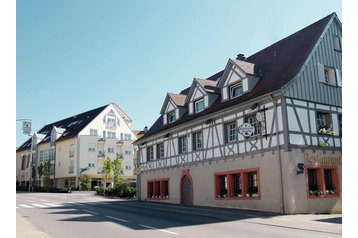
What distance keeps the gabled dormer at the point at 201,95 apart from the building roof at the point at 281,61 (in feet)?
1.51

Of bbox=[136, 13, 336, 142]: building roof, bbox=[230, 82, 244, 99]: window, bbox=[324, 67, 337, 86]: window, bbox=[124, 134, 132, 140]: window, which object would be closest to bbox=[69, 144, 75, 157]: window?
bbox=[124, 134, 132, 140]: window

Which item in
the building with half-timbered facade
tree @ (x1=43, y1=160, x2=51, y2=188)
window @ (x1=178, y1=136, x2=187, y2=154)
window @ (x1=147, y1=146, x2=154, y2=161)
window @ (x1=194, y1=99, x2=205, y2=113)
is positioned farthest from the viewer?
tree @ (x1=43, y1=160, x2=51, y2=188)

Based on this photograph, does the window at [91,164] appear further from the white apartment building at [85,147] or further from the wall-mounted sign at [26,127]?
the wall-mounted sign at [26,127]

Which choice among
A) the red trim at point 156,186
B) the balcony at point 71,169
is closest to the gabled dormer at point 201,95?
the red trim at point 156,186

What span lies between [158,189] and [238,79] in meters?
12.6

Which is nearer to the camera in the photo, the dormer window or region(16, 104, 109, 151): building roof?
the dormer window

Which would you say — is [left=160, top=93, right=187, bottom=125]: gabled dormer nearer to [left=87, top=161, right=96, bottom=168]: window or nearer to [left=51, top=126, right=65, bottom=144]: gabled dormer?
[left=87, top=161, right=96, bottom=168]: window

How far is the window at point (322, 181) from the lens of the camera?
1929cm

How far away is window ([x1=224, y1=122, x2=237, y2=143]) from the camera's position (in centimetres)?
2241

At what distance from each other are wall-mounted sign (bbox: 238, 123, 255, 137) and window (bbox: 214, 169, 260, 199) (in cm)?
196

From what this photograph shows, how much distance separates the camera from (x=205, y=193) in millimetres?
24484

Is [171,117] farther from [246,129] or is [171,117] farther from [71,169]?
[71,169]

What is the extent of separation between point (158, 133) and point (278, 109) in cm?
1332
